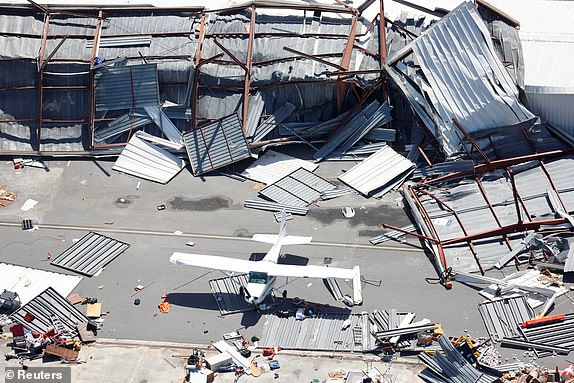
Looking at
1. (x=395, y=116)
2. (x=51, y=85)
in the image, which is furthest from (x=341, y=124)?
(x=51, y=85)

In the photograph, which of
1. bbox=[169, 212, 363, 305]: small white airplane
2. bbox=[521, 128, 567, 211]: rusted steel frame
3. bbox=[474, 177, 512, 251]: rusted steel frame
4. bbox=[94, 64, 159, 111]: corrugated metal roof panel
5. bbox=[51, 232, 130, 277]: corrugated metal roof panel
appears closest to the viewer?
bbox=[169, 212, 363, 305]: small white airplane

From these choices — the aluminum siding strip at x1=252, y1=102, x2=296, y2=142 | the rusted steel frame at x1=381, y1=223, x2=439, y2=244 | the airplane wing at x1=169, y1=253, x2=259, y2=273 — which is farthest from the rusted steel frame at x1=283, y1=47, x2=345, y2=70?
the airplane wing at x1=169, y1=253, x2=259, y2=273

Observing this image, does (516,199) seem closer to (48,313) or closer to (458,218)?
(458,218)

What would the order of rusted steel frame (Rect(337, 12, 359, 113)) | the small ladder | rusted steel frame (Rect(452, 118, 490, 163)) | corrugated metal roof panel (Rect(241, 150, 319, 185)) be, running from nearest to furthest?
the small ladder, rusted steel frame (Rect(452, 118, 490, 163)), corrugated metal roof panel (Rect(241, 150, 319, 185)), rusted steel frame (Rect(337, 12, 359, 113))

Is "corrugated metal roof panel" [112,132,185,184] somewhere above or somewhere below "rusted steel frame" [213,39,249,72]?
below

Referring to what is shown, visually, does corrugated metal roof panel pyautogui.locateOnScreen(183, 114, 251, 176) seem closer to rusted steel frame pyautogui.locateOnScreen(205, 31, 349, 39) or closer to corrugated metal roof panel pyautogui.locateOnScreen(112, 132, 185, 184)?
corrugated metal roof panel pyautogui.locateOnScreen(112, 132, 185, 184)

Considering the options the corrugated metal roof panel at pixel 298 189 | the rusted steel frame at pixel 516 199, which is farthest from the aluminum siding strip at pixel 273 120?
the rusted steel frame at pixel 516 199

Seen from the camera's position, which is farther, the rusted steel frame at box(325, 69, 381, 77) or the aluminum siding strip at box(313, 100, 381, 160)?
the aluminum siding strip at box(313, 100, 381, 160)

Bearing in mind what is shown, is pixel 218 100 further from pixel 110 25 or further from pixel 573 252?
pixel 573 252
